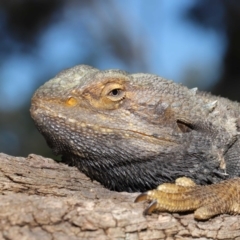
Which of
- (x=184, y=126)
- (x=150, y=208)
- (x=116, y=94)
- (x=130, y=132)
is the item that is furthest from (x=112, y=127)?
(x=150, y=208)

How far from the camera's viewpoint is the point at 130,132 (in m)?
2.73

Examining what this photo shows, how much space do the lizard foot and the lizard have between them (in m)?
0.15

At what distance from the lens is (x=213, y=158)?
9.18ft

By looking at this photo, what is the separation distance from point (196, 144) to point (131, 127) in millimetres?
413

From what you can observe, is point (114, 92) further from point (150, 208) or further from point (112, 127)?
point (150, 208)

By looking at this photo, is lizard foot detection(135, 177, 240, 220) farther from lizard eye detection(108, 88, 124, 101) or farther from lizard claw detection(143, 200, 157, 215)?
lizard eye detection(108, 88, 124, 101)

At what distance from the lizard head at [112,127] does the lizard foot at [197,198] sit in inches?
12.2

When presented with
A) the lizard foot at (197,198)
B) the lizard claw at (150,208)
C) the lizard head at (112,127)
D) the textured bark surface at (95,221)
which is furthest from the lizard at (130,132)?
the lizard claw at (150,208)

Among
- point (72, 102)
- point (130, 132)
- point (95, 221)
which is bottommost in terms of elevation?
point (95, 221)

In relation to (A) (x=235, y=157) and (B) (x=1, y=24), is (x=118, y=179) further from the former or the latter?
(B) (x=1, y=24)

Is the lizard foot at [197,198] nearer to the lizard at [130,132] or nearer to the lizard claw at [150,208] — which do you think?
the lizard claw at [150,208]

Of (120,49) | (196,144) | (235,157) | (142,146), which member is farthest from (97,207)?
(120,49)

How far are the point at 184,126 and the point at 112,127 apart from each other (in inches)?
18.2

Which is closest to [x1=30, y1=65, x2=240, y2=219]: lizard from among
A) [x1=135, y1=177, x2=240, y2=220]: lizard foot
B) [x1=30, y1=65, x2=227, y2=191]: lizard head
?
[x1=30, y1=65, x2=227, y2=191]: lizard head
